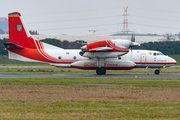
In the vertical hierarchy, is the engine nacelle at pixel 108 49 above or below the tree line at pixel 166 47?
below

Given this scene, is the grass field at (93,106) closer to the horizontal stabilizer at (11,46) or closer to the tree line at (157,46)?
the horizontal stabilizer at (11,46)

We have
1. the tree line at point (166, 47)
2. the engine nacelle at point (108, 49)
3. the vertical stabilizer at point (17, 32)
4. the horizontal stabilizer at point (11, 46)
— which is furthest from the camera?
the tree line at point (166, 47)

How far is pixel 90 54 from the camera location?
35.1m

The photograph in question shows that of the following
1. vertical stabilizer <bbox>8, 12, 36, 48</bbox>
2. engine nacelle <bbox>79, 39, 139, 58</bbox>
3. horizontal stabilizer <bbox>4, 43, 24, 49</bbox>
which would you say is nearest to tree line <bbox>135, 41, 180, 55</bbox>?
engine nacelle <bbox>79, 39, 139, 58</bbox>

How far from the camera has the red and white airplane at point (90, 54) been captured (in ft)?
114

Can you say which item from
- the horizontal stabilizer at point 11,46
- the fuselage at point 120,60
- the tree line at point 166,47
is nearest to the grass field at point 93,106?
the fuselage at point 120,60

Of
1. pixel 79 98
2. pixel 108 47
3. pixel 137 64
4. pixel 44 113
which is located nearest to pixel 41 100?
pixel 79 98

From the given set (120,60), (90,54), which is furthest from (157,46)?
(90,54)

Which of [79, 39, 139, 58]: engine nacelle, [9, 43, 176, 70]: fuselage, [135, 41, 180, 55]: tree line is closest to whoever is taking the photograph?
[79, 39, 139, 58]: engine nacelle

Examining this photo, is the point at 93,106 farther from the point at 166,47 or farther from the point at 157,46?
the point at 157,46

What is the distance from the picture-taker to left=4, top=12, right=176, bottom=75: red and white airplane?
34.8 meters

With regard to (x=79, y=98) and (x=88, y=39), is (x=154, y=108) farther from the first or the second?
(x=88, y=39)

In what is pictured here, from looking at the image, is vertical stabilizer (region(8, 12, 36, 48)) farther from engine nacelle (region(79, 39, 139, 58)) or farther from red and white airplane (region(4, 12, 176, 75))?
engine nacelle (region(79, 39, 139, 58))

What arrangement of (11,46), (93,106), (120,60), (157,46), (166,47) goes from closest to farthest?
(93,106), (120,60), (11,46), (166,47), (157,46)
